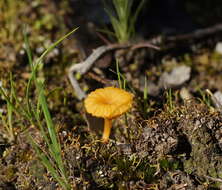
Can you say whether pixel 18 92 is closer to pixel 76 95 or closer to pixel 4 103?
pixel 4 103

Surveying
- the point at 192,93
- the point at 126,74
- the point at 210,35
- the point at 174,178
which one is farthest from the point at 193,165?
the point at 210,35

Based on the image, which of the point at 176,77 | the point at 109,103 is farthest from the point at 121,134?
the point at 176,77

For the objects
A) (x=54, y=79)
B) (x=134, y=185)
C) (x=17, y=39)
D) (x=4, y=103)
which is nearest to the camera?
Result: (x=134, y=185)

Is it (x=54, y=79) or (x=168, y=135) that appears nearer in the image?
(x=168, y=135)

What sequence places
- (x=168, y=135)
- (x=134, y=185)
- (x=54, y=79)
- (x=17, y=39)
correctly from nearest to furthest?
1. (x=134, y=185)
2. (x=168, y=135)
3. (x=54, y=79)
4. (x=17, y=39)

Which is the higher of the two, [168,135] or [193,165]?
[168,135]

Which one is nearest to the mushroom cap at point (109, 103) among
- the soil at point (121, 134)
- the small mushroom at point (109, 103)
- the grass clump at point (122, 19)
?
the small mushroom at point (109, 103)

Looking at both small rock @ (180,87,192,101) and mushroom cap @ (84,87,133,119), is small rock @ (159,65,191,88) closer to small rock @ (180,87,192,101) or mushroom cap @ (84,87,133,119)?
small rock @ (180,87,192,101)

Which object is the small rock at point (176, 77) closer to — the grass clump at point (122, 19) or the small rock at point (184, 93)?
the small rock at point (184, 93)
